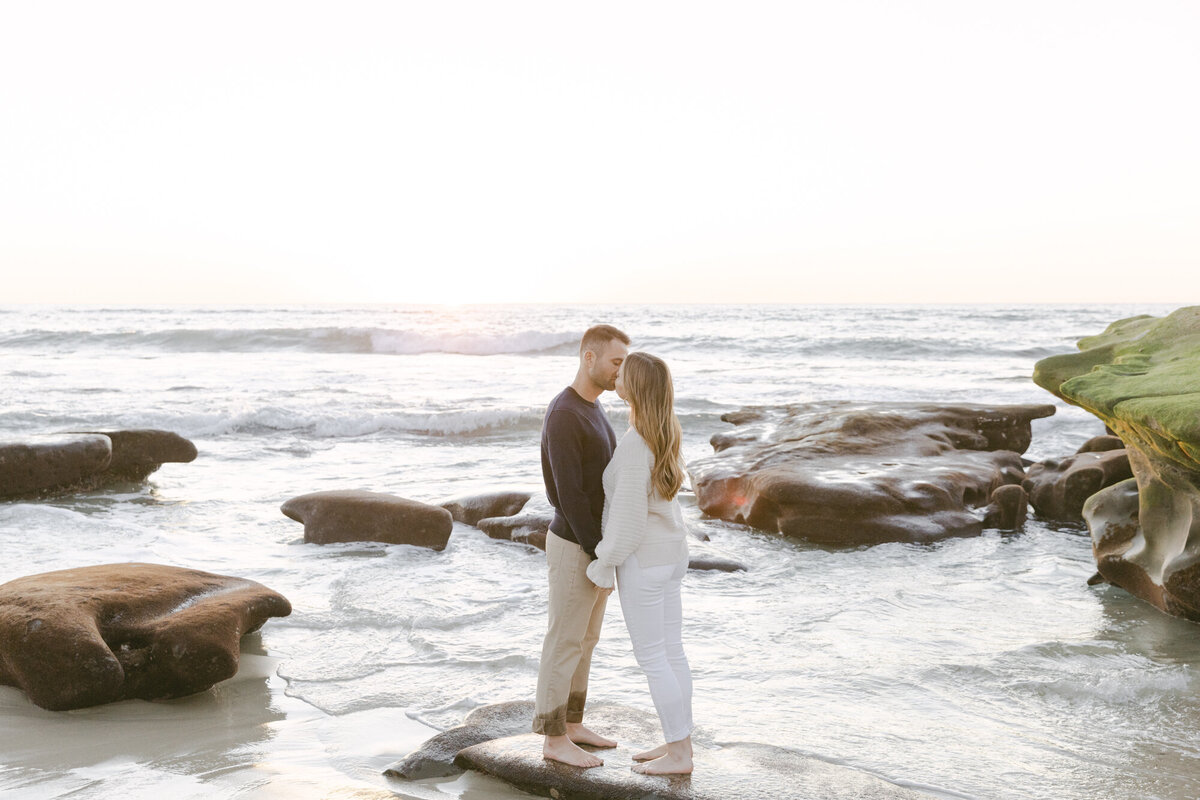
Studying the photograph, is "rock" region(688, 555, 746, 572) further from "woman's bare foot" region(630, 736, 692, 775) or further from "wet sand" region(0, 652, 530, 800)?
"woman's bare foot" region(630, 736, 692, 775)

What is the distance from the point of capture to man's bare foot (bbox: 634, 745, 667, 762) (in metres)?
3.71

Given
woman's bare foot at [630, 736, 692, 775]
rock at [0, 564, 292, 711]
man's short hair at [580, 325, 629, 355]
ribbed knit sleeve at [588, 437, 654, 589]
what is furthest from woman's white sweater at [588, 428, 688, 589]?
rock at [0, 564, 292, 711]

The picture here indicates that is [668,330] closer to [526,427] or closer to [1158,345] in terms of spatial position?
[526,427]

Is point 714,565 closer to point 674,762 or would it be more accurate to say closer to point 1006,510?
point 1006,510

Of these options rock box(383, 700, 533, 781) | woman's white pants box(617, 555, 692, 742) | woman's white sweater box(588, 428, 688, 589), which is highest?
woman's white sweater box(588, 428, 688, 589)

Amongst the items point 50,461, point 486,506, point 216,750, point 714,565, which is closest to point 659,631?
point 216,750

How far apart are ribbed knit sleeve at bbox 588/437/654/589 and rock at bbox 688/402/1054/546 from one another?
5.70 metres

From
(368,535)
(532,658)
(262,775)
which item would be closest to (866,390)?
(368,535)

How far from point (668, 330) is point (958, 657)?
41506 millimetres

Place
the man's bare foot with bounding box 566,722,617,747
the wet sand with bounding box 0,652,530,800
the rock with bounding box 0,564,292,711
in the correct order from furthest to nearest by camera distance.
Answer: the rock with bounding box 0,564,292,711, the man's bare foot with bounding box 566,722,617,747, the wet sand with bounding box 0,652,530,800

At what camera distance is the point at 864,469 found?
969cm

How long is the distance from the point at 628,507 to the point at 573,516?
0.22 m

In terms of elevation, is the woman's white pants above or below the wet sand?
above

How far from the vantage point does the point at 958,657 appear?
554 cm
